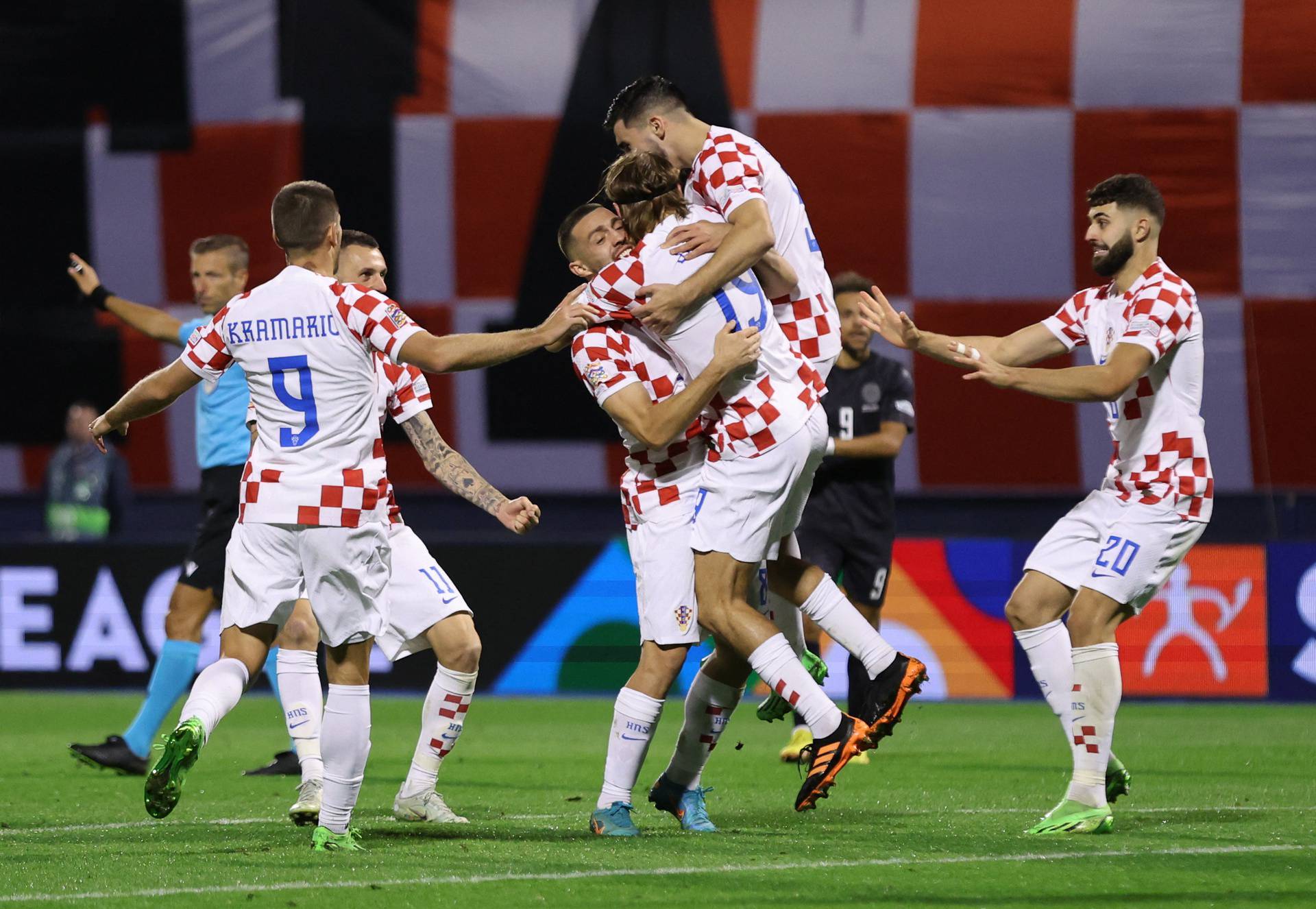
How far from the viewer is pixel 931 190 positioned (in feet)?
47.6

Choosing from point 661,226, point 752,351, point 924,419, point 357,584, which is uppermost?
point 661,226

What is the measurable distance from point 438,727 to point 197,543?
7.78 feet

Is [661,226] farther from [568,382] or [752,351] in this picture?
[568,382]

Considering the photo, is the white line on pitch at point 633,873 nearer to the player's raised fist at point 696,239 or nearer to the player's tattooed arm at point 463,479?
the player's tattooed arm at point 463,479

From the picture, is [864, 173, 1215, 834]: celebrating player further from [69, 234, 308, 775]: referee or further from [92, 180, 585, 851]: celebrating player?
[69, 234, 308, 775]: referee

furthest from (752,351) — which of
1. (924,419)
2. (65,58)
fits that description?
(65,58)

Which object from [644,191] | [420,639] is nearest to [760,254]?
[644,191]

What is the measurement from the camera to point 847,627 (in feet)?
20.6

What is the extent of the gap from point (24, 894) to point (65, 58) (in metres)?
11.9

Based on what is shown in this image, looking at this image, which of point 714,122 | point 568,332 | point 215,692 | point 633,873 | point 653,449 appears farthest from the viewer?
point 714,122

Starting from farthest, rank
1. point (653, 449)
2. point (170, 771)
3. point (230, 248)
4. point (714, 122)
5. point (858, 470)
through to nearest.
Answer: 1. point (714, 122)
2. point (858, 470)
3. point (230, 248)
4. point (653, 449)
5. point (170, 771)

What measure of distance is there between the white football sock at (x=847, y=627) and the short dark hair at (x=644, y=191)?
1.42m

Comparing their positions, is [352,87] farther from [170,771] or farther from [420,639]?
[170,771]

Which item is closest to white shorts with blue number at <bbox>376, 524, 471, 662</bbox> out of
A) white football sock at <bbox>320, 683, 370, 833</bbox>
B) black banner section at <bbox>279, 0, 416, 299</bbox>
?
white football sock at <bbox>320, 683, 370, 833</bbox>
